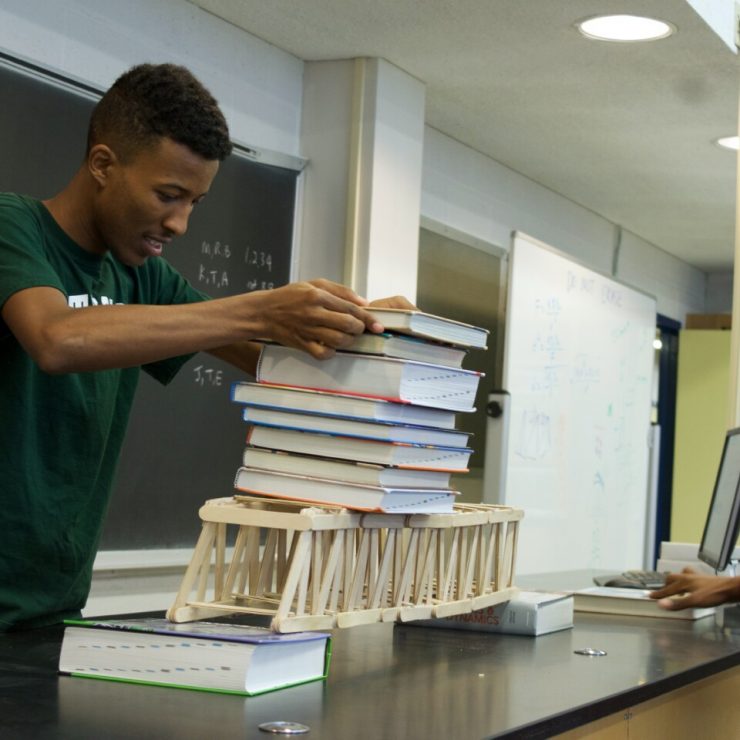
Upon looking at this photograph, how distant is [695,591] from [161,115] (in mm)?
1354

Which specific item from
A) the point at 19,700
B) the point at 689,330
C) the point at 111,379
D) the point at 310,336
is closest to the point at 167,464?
the point at 111,379

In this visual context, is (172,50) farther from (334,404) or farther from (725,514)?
(334,404)

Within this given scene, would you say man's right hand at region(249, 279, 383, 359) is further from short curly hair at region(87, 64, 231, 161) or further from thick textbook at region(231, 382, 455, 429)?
short curly hair at region(87, 64, 231, 161)

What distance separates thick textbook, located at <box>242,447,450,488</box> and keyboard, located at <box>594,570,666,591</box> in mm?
1361

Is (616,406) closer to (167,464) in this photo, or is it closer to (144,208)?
(167,464)

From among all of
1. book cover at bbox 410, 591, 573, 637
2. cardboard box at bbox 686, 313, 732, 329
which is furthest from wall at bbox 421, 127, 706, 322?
book cover at bbox 410, 591, 573, 637

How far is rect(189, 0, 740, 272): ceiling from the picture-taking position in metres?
3.16

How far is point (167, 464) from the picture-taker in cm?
311

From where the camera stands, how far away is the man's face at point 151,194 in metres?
1.31

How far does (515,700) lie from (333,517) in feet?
0.83

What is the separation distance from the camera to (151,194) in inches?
52.2

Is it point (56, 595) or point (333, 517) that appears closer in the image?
point (333, 517)

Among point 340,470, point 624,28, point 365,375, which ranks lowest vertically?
point 340,470

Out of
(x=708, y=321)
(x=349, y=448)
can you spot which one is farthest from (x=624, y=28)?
(x=708, y=321)
